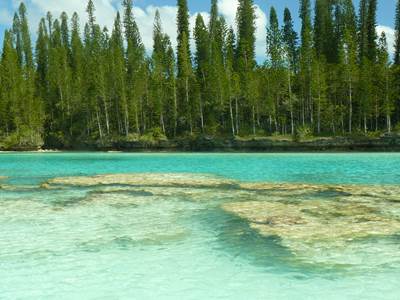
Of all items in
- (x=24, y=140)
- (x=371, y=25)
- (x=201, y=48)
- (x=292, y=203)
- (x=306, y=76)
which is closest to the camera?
(x=292, y=203)

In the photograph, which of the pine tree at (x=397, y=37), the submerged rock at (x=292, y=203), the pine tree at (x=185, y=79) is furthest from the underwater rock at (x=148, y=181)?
the pine tree at (x=397, y=37)

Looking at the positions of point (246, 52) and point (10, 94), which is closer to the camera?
point (246, 52)

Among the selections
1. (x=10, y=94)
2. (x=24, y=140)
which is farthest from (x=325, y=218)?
(x=10, y=94)

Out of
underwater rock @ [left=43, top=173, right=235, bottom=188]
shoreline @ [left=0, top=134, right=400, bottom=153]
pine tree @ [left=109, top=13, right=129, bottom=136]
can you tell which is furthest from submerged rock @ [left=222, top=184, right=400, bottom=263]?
pine tree @ [left=109, top=13, right=129, bottom=136]

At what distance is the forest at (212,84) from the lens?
5306cm

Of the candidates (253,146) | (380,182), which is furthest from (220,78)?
(380,182)

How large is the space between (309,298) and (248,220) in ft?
15.4

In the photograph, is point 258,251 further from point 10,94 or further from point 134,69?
point 10,94

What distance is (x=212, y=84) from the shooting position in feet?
193

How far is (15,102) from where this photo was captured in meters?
69.8

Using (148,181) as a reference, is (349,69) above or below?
above

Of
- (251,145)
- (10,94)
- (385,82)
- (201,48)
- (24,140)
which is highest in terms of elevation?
(201,48)

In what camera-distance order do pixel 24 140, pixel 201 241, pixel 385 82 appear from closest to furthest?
pixel 201 241, pixel 385 82, pixel 24 140

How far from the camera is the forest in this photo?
53062mm
